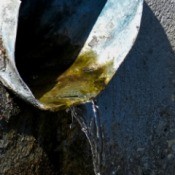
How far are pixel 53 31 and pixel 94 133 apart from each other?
Result: 404 millimetres

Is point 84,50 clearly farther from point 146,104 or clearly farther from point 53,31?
point 146,104

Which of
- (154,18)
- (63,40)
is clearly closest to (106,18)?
(63,40)

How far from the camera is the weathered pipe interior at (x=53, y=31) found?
7.89ft

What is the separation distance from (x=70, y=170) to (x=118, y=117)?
0.31 m

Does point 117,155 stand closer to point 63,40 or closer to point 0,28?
point 63,40

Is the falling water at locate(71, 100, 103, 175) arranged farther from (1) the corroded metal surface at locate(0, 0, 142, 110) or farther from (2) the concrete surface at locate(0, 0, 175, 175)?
(1) the corroded metal surface at locate(0, 0, 142, 110)

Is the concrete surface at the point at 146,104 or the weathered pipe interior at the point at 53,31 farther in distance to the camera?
the concrete surface at the point at 146,104

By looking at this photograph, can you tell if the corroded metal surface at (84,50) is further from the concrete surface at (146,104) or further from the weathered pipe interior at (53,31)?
the concrete surface at (146,104)

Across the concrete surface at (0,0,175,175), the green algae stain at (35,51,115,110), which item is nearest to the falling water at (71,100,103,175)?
the concrete surface at (0,0,175,175)

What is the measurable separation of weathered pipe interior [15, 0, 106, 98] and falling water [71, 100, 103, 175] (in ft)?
0.62

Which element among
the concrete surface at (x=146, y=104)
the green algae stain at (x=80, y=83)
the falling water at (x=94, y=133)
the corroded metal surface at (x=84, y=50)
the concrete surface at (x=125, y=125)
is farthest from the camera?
the concrete surface at (x=146, y=104)

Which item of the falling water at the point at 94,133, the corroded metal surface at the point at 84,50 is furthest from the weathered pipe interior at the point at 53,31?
the falling water at the point at 94,133

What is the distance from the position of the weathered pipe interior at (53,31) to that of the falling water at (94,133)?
19cm

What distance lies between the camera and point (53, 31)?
8.07ft
